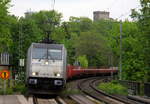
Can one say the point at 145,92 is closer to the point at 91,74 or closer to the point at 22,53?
the point at 22,53

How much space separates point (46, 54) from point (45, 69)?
42.3 inches

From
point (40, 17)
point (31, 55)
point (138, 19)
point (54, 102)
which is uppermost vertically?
point (40, 17)

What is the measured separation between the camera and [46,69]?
2484cm

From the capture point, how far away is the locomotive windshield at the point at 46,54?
25281 mm

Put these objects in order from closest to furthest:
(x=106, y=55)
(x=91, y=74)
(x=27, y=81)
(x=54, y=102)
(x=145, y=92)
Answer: (x=54, y=102) < (x=27, y=81) < (x=145, y=92) < (x=91, y=74) < (x=106, y=55)

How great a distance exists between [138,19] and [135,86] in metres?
8.86

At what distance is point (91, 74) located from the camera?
66812mm

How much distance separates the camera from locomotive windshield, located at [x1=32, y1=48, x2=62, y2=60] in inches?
995

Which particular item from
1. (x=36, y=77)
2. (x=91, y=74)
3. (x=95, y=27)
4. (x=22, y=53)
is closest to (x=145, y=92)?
(x=36, y=77)

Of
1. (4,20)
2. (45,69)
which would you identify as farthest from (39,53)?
(4,20)

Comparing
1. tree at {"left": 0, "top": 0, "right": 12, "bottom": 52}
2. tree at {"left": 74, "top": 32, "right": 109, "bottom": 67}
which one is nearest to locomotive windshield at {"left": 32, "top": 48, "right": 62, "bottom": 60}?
tree at {"left": 0, "top": 0, "right": 12, "bottom": 52}

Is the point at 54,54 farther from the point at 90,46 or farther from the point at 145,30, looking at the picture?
the point at 90,46

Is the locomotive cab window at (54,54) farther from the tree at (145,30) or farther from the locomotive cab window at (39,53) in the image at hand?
the tree at (145,30)

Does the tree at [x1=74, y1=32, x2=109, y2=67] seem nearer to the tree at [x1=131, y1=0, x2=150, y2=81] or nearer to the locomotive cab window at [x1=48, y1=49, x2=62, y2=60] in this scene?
the tree at [x1=131, y1=0, x2=150, y2=81]
